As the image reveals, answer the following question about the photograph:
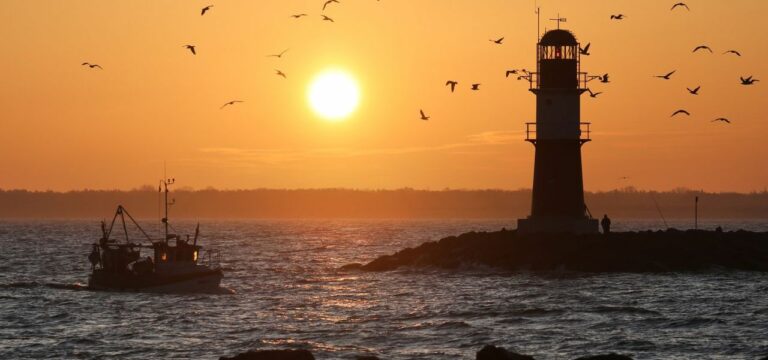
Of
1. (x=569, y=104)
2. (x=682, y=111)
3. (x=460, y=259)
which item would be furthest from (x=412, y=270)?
(x=682, y=111)

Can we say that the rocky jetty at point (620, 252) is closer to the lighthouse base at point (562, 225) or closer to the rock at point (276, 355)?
the lighthouse base at point (562, 225)

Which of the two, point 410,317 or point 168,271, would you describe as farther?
point 168,271

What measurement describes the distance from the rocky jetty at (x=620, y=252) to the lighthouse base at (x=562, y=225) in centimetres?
34

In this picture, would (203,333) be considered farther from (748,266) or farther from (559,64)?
(748,266)

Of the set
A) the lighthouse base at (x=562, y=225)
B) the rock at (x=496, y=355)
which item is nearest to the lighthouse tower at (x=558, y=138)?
the lighthouse base at (x=562, y=225)

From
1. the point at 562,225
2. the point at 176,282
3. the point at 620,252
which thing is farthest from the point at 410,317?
the point at 620,252

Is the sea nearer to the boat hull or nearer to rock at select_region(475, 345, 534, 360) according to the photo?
the boat hull

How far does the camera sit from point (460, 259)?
229ft

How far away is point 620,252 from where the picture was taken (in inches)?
2530

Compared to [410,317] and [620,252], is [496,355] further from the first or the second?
[620,252]

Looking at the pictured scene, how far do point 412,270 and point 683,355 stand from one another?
3534 centimetres

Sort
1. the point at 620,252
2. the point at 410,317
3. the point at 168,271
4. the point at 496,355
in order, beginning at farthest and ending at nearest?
1. the point at 620,252
2. the point at 168,271
3. the point at 410,317
4. the point at 496,355

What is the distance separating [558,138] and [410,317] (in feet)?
60.2

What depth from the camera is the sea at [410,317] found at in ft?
131
